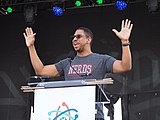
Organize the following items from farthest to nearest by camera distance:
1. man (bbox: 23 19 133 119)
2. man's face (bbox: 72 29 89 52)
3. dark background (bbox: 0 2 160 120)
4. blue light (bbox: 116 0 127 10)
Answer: dark background (bbox: 0 2 160 120), blue light (bbox: 116 0 127 10), man's face (bbox: 72 29 89 52), man (bbox: 23 19 133 119)

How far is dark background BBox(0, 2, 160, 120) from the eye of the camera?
19.1ft

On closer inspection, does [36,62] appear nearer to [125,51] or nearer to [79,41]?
[79,41]

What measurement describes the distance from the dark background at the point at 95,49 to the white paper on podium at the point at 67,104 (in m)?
4.06

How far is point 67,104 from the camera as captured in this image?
70.5 inches

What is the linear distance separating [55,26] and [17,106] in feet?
5.55

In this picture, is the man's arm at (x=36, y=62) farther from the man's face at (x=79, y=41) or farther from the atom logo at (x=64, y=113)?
the atom logo at (x=64, y=113)

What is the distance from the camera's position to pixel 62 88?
1.84 metres

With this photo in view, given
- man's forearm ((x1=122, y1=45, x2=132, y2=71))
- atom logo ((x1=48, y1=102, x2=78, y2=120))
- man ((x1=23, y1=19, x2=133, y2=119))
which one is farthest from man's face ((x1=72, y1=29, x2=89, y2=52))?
atom logo ((x1=48, y1=102, x2=78, y2=120))

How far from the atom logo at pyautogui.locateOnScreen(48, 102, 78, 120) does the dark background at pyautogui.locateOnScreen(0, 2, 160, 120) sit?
410 centimetres

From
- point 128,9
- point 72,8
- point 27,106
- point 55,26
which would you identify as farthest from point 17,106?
point 128,9

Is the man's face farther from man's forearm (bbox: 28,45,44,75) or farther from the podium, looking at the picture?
the podium

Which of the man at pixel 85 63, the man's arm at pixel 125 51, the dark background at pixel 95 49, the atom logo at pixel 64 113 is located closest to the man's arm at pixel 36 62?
the man at pixel 85 63

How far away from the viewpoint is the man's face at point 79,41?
7.58 feet

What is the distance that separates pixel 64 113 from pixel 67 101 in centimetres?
6
